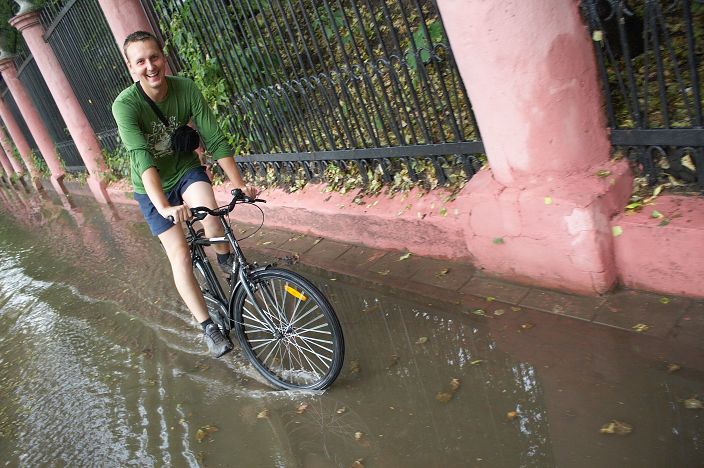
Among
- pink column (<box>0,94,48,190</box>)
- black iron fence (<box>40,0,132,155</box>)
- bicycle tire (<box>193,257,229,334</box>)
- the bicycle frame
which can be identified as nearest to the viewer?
the bicycle frame

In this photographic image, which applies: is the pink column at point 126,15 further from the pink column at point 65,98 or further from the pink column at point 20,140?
the pink column at point 20,140

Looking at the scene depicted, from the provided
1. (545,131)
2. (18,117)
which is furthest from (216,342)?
(18,117)

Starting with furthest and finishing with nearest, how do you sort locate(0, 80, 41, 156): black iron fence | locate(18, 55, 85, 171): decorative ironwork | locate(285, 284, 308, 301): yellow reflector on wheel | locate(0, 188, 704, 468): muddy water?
1. locate(0, 80, 41, 156): black iron fence
2. locate(18, 55, 85, 171): decorative ironwork
3. locate(285, 284, 308, 301): yellow reflector on wheel
4. locate(0, 188, 704, 468): muddy water

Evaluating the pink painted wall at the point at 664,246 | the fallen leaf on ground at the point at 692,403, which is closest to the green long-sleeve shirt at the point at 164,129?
the pink painted wall at the point at 664,246

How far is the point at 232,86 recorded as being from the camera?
6.02 m

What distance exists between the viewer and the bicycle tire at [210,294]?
370 centimetres

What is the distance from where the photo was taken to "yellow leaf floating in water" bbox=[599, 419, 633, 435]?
2332 mm

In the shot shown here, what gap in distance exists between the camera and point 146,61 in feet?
10.2

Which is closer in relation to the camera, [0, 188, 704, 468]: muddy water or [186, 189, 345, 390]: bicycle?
[0, 188, 704, 468]: muddy water

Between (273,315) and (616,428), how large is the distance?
75.5 inches

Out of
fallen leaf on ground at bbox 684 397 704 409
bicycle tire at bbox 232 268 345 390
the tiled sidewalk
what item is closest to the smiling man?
bicycle tire at bbox 232 268 345 390

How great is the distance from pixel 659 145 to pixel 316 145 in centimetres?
313

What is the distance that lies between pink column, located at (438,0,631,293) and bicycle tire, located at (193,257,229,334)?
199 cm

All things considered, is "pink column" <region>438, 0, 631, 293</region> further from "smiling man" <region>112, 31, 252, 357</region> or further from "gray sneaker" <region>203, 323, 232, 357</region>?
"gray sneaker" <region>203, 323, 232, 357</region>
